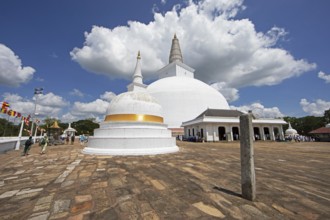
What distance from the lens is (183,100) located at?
3512 centimetres

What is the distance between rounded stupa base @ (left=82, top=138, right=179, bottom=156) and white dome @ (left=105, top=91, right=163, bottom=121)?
237cm

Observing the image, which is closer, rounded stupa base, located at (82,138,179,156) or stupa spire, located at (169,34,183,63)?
rounded stupa base, located at (82,138,179,156)

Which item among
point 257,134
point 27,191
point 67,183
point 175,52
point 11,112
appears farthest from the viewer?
point 175,52

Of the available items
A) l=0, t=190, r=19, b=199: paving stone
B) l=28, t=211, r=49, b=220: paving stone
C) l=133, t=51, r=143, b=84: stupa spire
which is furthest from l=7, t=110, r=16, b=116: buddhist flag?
l=28, t=211, r=49, b=220: paving stone

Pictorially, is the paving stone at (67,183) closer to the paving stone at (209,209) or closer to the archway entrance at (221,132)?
the paving stone at (209,209)

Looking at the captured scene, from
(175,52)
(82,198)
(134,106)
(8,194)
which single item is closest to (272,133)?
(134,106)

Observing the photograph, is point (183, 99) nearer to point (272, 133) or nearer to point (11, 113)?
point (272, 133)

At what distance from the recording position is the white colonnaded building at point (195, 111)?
86.6 ft

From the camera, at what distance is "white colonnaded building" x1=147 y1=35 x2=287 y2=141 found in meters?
26.4

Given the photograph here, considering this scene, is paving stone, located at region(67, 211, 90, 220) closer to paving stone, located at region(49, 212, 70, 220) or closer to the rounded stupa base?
paving stone, located at region(49, 212, 70, 220)

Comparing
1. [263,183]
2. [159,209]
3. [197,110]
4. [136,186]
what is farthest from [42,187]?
[197,110]

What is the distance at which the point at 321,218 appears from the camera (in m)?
2.52

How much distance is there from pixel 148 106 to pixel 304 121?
64747 mm

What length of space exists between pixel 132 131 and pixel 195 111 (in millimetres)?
25293
